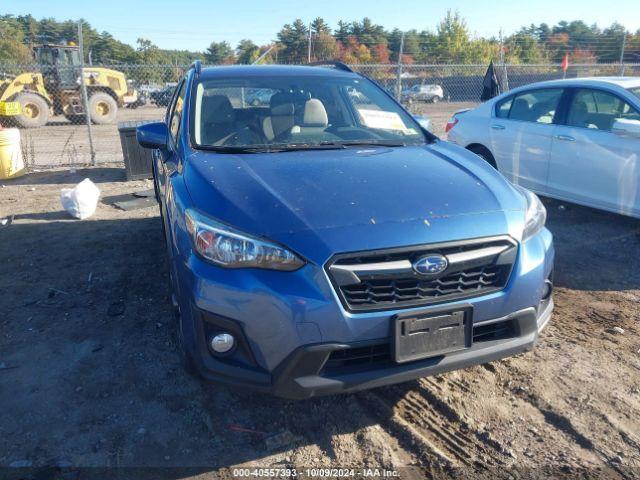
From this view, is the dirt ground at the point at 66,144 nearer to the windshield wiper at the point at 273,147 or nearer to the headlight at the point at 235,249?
the windshield wiper at the point at 273,147

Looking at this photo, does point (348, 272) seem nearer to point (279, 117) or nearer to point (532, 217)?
point (532, 217)

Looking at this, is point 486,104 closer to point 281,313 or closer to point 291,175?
point 291,175

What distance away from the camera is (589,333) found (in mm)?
3619

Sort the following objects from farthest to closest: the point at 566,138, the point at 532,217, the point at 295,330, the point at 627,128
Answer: the point at 566,138 → the point at 627,128 → the point at 532,217 → the point at 295,330

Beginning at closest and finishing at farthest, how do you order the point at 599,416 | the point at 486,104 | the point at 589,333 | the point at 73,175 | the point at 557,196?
the point at 599,416 → the point at 589,333 → the point at 557,196 → the point at 486,104 → the point at 73,175

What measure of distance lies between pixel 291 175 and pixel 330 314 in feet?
2.99

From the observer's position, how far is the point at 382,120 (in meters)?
3.91

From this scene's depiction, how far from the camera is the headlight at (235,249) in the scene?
7.40 ft

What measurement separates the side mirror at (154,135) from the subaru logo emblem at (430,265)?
7.68 ft

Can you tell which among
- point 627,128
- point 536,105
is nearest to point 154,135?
point 627,128

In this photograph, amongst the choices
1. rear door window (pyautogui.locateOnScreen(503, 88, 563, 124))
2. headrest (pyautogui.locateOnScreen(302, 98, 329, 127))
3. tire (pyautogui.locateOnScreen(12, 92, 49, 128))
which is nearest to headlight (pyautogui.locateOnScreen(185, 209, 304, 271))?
headrest (pyautogui.locateOnScreen(302, 98, 329, 127))

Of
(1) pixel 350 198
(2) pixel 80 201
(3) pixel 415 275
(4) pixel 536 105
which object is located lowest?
(2) pixel 80 201

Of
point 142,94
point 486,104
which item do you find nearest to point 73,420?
point 486,104

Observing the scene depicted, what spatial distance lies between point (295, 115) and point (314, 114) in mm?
140
